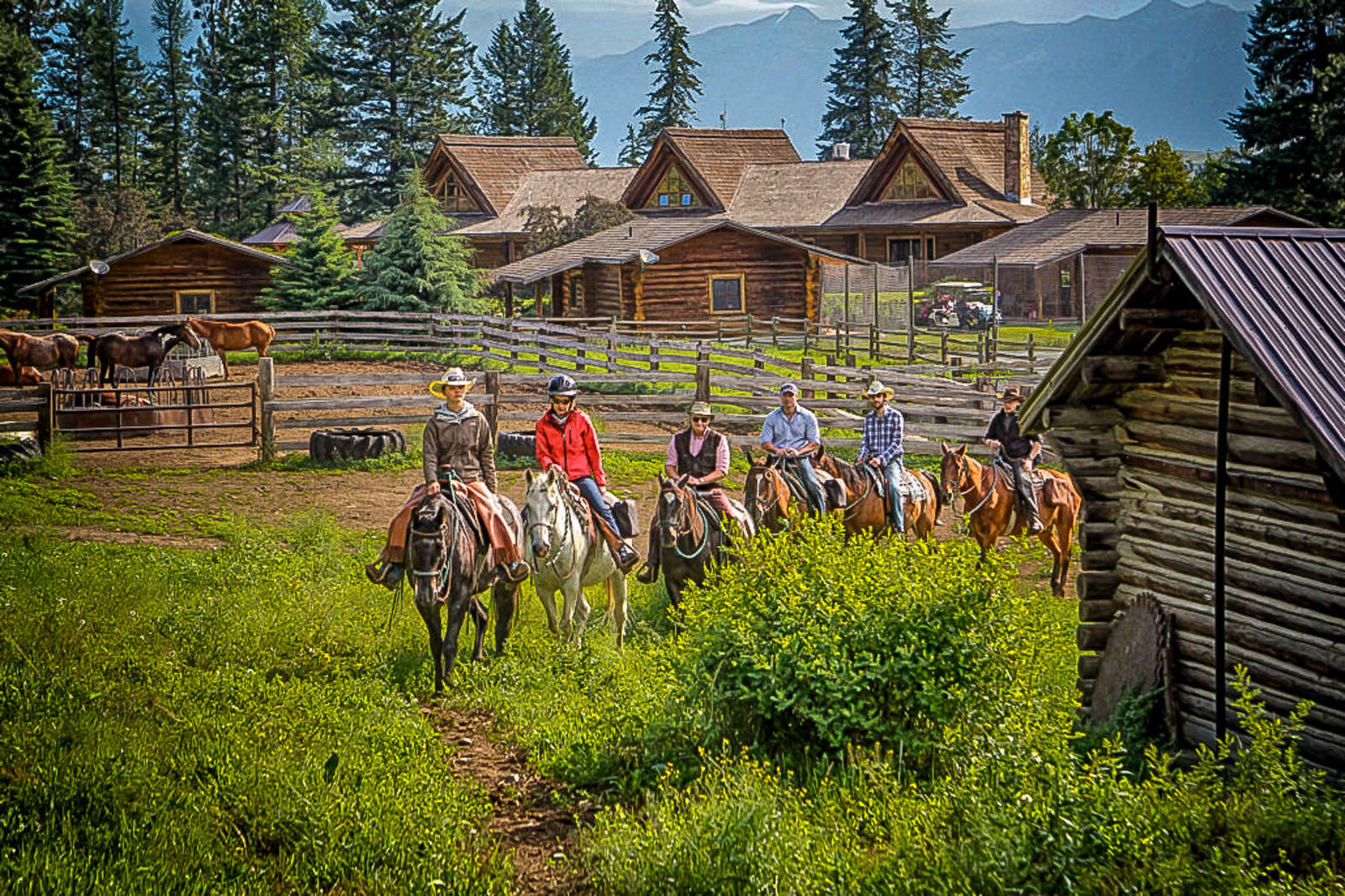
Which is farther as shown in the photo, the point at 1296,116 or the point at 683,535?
the point at 1296,116

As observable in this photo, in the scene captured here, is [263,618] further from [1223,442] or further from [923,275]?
[923,275]

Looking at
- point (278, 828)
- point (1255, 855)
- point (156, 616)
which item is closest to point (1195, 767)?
point (1255, 855)

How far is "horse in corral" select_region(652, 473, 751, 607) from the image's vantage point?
40.6 feet

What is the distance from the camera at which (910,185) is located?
2136 inches

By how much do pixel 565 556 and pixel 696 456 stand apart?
1.81 metres

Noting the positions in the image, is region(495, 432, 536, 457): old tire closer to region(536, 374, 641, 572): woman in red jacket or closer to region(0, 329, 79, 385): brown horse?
region(536, 374, 641, 572): woman in red jacket

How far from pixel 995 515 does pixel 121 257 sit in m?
34.6

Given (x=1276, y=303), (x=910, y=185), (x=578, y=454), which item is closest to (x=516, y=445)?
(x=578, y=454)

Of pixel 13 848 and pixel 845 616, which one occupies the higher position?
pixel 845 616

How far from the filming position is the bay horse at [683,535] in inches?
Answer: 487

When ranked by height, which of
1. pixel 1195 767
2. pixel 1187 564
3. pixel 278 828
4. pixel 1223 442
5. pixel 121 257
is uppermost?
pixel 121 257

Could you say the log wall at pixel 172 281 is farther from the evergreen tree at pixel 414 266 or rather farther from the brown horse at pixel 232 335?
the brown horse at pixel 232 335

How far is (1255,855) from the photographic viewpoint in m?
→ 6.04

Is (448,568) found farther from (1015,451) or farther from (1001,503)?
(1015,451)
